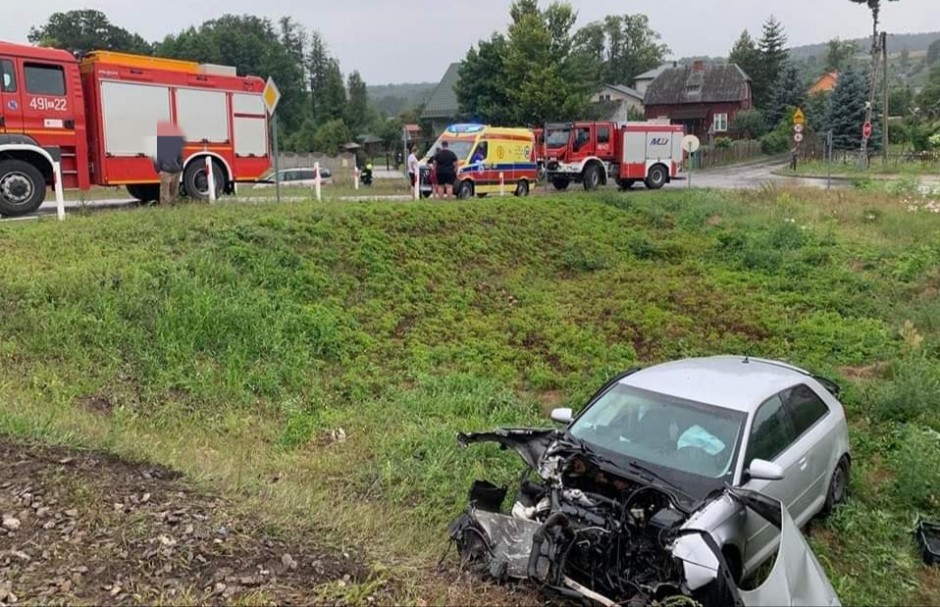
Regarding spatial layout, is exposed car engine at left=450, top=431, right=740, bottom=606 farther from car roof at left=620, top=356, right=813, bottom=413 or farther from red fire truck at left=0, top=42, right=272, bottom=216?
red fire truck at left=0, top=42, right=272, bottom=216

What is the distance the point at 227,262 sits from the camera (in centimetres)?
1122

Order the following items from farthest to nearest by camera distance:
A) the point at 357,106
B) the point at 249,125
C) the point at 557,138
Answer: the point at 357,106, the point at 557,138, the point at 249,125

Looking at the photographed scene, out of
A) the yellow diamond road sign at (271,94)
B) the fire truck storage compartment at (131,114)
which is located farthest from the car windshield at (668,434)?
the fire truck storage compartment at (131,114)

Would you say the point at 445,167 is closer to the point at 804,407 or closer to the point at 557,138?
the point at 557,138

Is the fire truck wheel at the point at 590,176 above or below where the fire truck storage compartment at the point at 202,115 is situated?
below

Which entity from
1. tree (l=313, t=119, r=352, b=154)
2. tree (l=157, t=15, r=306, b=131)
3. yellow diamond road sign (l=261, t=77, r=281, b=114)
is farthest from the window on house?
yellow diamond road sign (l=261, t=77, r=281, b=114)

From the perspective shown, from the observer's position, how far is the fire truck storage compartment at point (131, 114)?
14.5 metres

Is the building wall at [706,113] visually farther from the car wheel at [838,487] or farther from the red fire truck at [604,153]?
the car wheel at [838,487]

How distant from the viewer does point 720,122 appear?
7188 cm

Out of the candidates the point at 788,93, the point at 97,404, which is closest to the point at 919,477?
the point at 97,404

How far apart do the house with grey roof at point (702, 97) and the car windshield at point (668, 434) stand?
230 feet

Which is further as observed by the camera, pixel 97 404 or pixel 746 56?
pixel 746 56

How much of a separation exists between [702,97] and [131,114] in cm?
6612

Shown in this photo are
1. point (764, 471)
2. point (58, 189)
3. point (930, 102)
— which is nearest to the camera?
point (764, 471)
